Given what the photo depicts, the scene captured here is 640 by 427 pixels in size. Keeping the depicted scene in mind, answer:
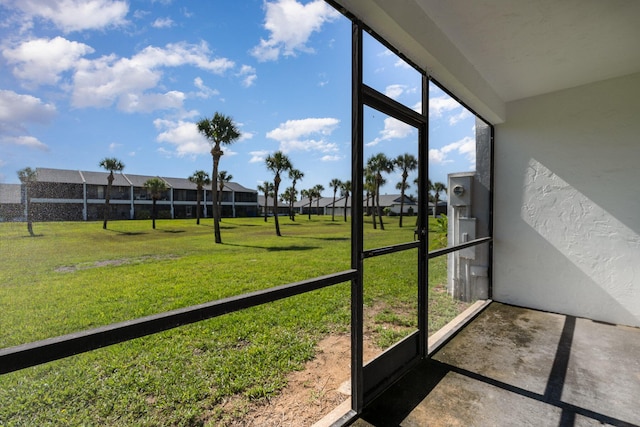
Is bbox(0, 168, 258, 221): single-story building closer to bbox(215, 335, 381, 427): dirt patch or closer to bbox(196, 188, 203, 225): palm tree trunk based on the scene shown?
bbox(196, 188, 203, 225): palm tree trunk

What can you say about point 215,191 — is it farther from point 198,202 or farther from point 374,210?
point 374,210

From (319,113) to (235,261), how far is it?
4955mm

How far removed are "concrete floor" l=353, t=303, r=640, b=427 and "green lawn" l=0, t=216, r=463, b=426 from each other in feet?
1.53

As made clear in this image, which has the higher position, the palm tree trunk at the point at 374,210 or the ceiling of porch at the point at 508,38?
the ceiling of porch at the point at 508,38

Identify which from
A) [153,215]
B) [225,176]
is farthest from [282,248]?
[153,215]

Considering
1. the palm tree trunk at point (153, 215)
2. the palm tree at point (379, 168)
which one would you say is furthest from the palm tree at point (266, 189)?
the palm tree at point (379, 168)

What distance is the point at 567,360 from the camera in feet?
7.48

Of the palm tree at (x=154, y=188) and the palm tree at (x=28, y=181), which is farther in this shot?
the palm tree at (x=154, y=188)

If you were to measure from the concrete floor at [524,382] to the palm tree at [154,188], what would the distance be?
2.65m

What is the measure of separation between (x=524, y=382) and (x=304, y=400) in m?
1.54

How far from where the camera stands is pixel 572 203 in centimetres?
319

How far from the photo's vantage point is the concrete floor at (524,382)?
5.48 feet

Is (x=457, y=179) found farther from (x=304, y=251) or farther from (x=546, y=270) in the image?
(x=304, y=251)

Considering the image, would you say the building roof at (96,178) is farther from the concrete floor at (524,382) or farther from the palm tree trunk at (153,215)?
the concrete floor at (524,382)
